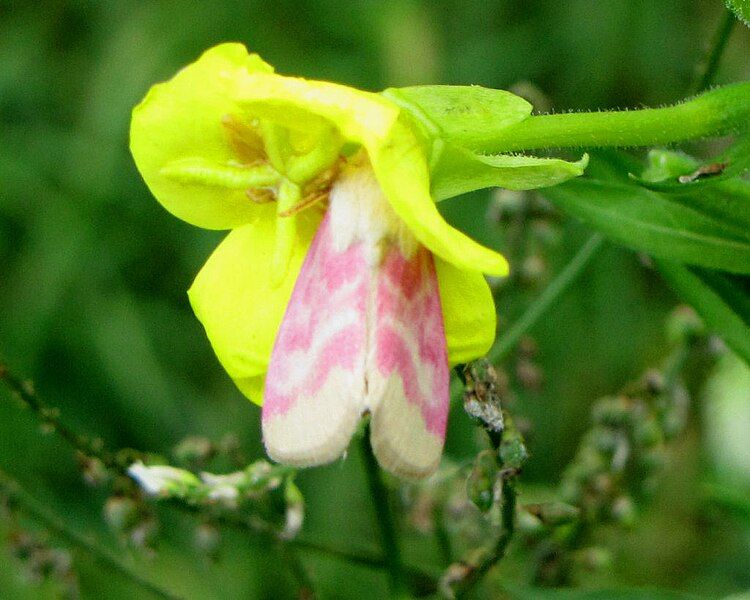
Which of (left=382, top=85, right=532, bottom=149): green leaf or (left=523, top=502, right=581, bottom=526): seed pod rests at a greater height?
(left=382, top=85, right=532, bottom=149): green leaf

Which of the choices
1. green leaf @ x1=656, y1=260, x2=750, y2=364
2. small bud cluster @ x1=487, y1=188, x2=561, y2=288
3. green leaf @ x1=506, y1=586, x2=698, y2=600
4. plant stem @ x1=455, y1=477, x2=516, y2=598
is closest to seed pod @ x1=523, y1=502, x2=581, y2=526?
plant stem @ x1=455, y1=477, x2=516, y2=598

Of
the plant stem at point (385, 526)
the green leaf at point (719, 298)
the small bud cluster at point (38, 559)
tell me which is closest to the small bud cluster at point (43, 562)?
the small bud cluster at point (38, 559)

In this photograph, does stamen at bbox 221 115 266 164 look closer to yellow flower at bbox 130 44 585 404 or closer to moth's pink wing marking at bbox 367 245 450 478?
yellow flower at bbox 130 44 585 404

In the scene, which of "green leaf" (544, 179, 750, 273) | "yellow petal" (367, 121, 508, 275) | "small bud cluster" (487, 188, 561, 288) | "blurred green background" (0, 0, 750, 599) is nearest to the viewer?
"yellow petal" (367, 121, 508, 275)

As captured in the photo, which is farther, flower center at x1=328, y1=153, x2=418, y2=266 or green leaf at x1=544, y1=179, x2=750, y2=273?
green leaf at x1=544, y1=179, x2=750, y2=273

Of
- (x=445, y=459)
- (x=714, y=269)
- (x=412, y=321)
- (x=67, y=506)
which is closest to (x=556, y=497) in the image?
(x=445, y=459)

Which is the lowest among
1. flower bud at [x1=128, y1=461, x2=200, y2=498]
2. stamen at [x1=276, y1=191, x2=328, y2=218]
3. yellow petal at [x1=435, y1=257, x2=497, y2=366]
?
flower bud at [x1=128, y1=461, x2=200, y2=498]

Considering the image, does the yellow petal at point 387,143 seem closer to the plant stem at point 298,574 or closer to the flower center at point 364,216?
the flower center at point 364,216

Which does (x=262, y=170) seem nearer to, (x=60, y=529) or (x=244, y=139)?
(x=244, y=139)

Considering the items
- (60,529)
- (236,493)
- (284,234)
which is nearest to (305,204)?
(284,234)
